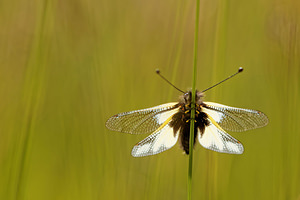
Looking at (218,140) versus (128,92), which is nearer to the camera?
(218,140)

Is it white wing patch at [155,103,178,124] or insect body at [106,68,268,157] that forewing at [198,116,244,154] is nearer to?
insect body at [106,68,268,157]

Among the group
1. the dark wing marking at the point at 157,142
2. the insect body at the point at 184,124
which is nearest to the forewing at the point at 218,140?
the insect body at the point at 184,124

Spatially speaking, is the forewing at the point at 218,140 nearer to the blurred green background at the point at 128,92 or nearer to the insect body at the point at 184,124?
the insect body at the point at 184,124

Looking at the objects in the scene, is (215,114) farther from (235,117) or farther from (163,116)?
(163,116)

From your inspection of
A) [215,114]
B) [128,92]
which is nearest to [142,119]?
[215,114]

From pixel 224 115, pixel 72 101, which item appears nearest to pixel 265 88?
pixel 224 115

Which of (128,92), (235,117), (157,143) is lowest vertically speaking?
(157,143)
